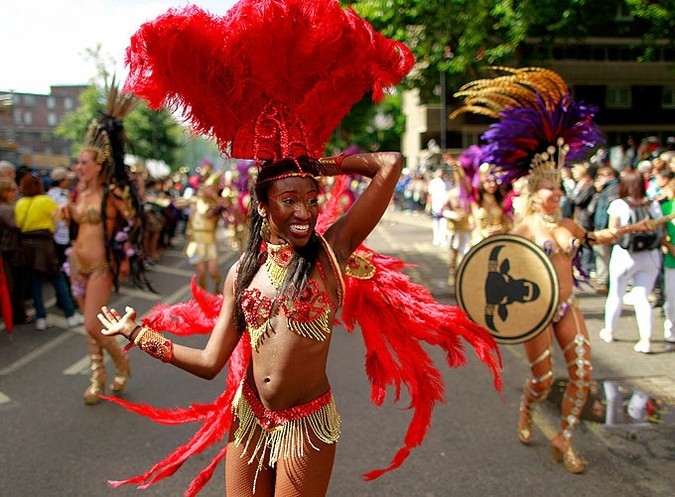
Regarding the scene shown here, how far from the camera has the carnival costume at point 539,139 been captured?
4.07m

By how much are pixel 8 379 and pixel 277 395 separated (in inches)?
187

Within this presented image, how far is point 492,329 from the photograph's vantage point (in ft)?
12.6

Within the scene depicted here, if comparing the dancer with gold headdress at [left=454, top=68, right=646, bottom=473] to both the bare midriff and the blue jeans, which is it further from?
the blue jeans

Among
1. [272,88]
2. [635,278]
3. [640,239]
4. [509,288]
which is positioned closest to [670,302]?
[635,278]

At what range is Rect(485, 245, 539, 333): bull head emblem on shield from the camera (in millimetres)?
3852

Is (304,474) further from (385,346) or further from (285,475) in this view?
(385,346)

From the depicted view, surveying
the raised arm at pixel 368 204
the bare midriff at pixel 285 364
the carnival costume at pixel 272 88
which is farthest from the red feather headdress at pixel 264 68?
the bare midriff at pixel 285 364

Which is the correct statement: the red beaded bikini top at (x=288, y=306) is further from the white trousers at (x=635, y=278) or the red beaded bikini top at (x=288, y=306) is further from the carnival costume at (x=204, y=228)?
the carnival costume at (x=204, y=228)

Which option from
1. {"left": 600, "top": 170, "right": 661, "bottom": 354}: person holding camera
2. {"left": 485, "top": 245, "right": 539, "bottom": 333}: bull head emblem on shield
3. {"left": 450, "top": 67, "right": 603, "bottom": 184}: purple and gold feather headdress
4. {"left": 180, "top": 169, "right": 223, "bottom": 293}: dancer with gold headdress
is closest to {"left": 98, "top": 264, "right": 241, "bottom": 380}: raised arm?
{"left": 485, "top": 245, "right": 539, "bottom": 333}: bull head emblem on shield

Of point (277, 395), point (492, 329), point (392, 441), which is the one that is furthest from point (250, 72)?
point (392, 441)

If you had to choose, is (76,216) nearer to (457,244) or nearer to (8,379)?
(8,379)

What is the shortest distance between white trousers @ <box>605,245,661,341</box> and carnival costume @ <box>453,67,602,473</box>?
2295 mm

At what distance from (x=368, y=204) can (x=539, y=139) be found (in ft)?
8.26

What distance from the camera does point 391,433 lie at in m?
4.45
